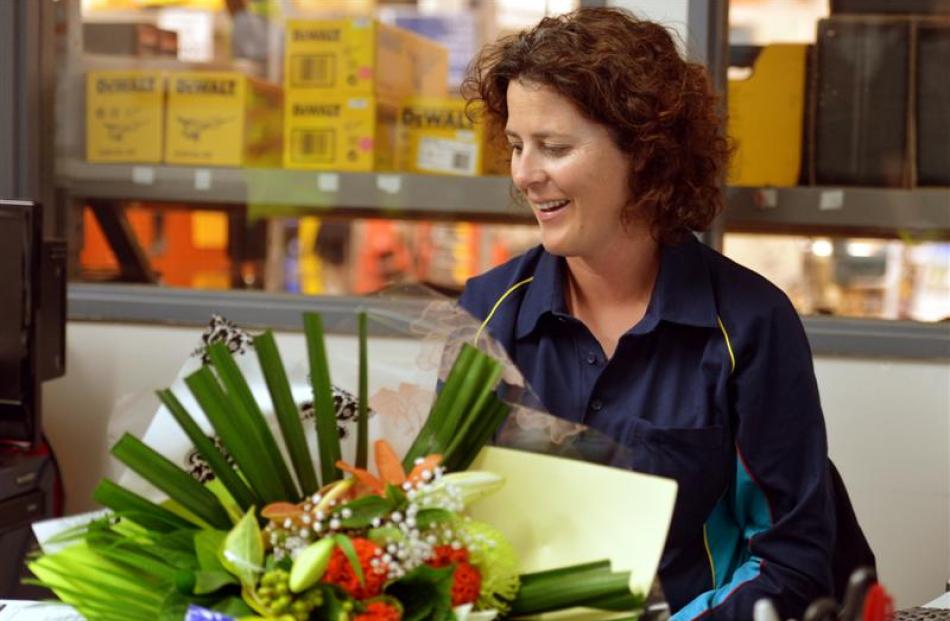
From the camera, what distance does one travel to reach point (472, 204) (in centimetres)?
318

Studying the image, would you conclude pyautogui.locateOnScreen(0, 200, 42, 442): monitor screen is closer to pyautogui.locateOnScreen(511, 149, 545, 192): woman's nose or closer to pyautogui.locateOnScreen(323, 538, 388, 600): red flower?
pyautogui.locateOnScreen(511, 149, 545, 192): woman's nose

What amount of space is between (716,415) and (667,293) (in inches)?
6.3

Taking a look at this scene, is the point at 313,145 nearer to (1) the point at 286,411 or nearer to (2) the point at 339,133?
(2) the point at 339,133

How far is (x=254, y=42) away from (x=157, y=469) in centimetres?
245

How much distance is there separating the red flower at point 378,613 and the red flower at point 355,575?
0.03 ft

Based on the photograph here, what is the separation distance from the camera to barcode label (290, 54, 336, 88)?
3.22m

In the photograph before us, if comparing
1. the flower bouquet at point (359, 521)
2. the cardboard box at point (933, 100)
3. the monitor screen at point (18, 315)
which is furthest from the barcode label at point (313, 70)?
the flower bouquet at point (359, 521)

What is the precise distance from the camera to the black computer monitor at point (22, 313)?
95.3 inches

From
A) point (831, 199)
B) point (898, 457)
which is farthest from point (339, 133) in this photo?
point (898, 457)

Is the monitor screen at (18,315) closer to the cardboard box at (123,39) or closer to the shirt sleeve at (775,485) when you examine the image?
the cardboard box at (123,39)

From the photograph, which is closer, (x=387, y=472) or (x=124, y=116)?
(x=387, y=472)

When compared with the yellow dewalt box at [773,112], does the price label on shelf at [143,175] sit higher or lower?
lower

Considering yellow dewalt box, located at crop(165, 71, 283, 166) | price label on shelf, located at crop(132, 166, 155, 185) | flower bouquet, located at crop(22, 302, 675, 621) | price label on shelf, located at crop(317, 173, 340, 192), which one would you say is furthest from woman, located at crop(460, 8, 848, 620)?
price label on shelf, located at crop(132, 166, 155, 185)

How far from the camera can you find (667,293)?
5.37ft
